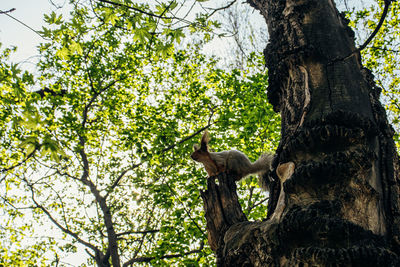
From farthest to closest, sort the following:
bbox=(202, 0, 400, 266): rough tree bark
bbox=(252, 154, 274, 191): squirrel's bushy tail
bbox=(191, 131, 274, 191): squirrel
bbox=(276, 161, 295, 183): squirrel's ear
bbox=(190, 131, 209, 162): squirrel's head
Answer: bbox=(252, 154, 274, 191): squirrel's bushy tail
bbox=(191, 131, 274, 191): squirrel
bbox=(190, 131, 209, 162): squirrel's head
bbox=(276, 161, 295, 183): squirrel's ear
bbox=(202, 0, 400, 266): rough tree bark

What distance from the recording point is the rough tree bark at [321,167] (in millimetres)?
1234

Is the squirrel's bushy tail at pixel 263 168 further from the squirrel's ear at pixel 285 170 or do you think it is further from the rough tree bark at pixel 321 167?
the squirrel's ear at pixel 285 170

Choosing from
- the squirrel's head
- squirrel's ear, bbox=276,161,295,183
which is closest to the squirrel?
the squirrel's head

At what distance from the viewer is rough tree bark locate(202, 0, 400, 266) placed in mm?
1234

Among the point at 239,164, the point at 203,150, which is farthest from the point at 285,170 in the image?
the point at 239,164

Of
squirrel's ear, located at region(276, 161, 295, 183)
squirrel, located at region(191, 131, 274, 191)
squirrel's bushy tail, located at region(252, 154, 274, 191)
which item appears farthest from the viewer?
squirrel's bushy tail, located at region(252, 154, 274, 191)

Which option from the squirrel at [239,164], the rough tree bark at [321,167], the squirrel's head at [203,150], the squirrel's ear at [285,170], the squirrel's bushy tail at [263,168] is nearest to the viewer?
the rough tree bark at [321,167]

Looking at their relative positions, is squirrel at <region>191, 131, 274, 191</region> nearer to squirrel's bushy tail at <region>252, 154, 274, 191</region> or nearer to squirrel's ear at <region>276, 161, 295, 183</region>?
squirrel's bushy tail at <region>252, 154, 274, 191</region>

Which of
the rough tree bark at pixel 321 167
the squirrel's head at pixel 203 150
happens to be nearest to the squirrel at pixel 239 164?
the squirrel's head at pixel 203 150

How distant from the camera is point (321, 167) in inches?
55.7

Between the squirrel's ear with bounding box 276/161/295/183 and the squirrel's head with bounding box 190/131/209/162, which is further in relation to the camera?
the squirrel's head with bounding box 190/131/209/162

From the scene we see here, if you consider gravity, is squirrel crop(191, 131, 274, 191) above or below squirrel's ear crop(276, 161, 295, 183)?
above

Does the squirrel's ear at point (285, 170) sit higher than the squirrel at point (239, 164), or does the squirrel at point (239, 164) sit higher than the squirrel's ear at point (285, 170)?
the squirrel at point (239, 164)

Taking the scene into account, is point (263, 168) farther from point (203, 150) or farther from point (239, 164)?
point (203, 150)
